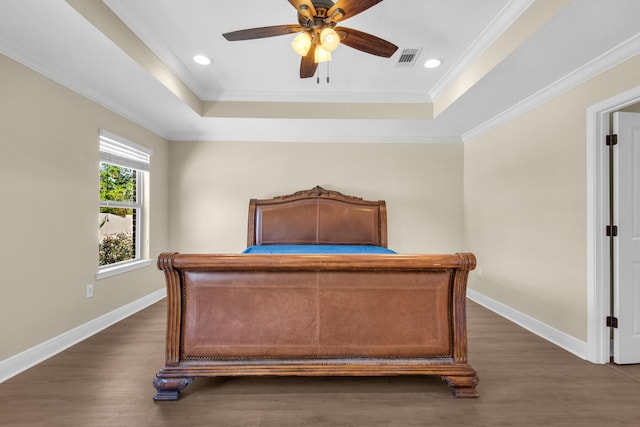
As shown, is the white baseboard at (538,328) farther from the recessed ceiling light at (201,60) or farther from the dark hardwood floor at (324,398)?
the recessed ceiling light at (201,60)

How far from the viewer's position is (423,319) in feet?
5.99

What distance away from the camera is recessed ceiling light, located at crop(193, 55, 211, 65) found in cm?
275

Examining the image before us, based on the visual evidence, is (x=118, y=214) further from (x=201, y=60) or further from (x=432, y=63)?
(x=432, y=63)

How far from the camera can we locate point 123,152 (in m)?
3.31

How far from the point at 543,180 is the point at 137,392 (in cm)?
388

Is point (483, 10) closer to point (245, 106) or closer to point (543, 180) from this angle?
point (543, 180)

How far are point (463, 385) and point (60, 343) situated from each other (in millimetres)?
3207

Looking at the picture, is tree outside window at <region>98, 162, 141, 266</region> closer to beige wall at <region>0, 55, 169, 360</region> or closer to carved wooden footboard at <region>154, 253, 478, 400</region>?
beige wall at <region>0, 55, 169, 360</region>

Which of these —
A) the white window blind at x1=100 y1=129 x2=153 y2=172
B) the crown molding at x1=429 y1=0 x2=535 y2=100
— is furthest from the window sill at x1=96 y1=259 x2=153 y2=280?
the crown molding at x1=429 y1=0 x2=535 y2=100

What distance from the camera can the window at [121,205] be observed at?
10.2ft

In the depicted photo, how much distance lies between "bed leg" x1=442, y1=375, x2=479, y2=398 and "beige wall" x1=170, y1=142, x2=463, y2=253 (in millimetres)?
2547

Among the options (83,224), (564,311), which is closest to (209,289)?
(83,224)

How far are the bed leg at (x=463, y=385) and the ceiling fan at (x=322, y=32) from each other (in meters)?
2.27

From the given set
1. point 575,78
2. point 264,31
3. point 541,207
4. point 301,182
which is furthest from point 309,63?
point 541,207
